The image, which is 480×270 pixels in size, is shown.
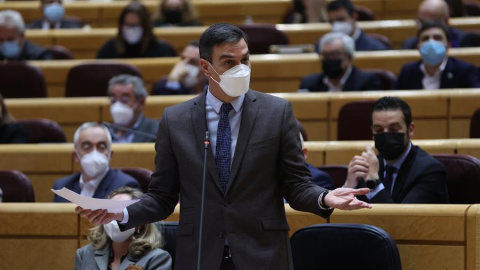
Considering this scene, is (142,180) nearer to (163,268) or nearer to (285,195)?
(163,268)

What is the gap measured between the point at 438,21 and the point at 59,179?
89.4 inches

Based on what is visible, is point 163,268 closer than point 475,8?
Yes

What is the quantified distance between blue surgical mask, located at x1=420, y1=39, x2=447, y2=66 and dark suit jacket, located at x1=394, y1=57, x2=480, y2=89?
0.23 feet

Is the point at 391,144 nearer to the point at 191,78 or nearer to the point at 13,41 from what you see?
the point at 191,78

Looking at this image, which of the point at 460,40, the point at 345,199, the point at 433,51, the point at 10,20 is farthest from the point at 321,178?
the point at 10,20

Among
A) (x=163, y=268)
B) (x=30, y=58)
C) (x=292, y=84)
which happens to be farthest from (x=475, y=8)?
(x=163, y=268)

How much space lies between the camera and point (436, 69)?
460 cm

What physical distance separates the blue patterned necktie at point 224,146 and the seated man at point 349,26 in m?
3.32

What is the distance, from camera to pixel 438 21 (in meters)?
4.85

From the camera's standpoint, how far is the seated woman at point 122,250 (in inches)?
102

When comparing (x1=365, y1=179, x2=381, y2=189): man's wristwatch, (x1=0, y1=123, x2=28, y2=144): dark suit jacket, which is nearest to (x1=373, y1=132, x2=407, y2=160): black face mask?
(x1=365, y1=179, x2=381, y2=189): man's wristwatch

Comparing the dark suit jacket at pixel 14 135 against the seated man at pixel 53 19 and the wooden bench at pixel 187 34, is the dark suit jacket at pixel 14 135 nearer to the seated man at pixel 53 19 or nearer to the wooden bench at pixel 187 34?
the wooden bench at pixel 187 34

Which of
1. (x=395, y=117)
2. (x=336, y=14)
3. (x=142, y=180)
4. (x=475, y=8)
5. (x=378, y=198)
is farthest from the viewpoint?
(x=475, y=8)

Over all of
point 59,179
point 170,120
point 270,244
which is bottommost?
point 59,179
